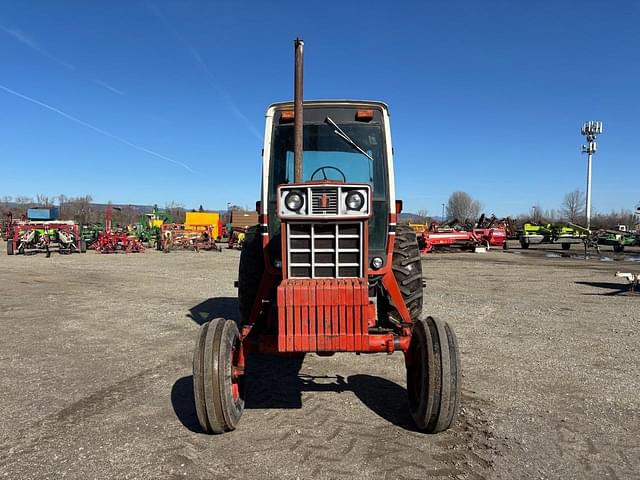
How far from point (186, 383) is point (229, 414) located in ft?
4.99

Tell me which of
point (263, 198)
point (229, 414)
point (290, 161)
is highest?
point (290, 161)

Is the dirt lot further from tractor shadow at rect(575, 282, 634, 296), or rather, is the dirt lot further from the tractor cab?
tractor shadow at rect(575, 282, 634, 296)

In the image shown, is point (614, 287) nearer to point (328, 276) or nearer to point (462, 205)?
point (328, 276)

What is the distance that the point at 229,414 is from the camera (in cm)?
366

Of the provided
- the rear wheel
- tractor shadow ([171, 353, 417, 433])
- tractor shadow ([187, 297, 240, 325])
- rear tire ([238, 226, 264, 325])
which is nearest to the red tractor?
the rear wheel

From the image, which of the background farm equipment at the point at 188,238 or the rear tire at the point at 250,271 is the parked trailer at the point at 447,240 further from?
the rear tire at the point at 250,271

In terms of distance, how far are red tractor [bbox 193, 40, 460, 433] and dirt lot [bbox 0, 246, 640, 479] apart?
1.26 ft

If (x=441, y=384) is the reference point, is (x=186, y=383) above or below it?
below

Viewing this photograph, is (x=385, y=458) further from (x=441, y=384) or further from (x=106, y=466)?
(x=106, y=466)

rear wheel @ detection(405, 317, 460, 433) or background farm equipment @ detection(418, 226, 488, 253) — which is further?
background farm equipment @ detection(418, 226, 488, 253)

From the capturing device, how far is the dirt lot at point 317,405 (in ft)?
10.9

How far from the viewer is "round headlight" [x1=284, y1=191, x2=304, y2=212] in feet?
12.5

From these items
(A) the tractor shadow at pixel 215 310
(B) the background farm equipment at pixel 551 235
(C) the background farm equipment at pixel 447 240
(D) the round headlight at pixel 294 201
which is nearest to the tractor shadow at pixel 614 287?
(A) the tractor shadow at pixel 215 310

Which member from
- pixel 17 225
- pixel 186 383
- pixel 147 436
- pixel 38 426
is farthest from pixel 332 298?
pixel 17 225
